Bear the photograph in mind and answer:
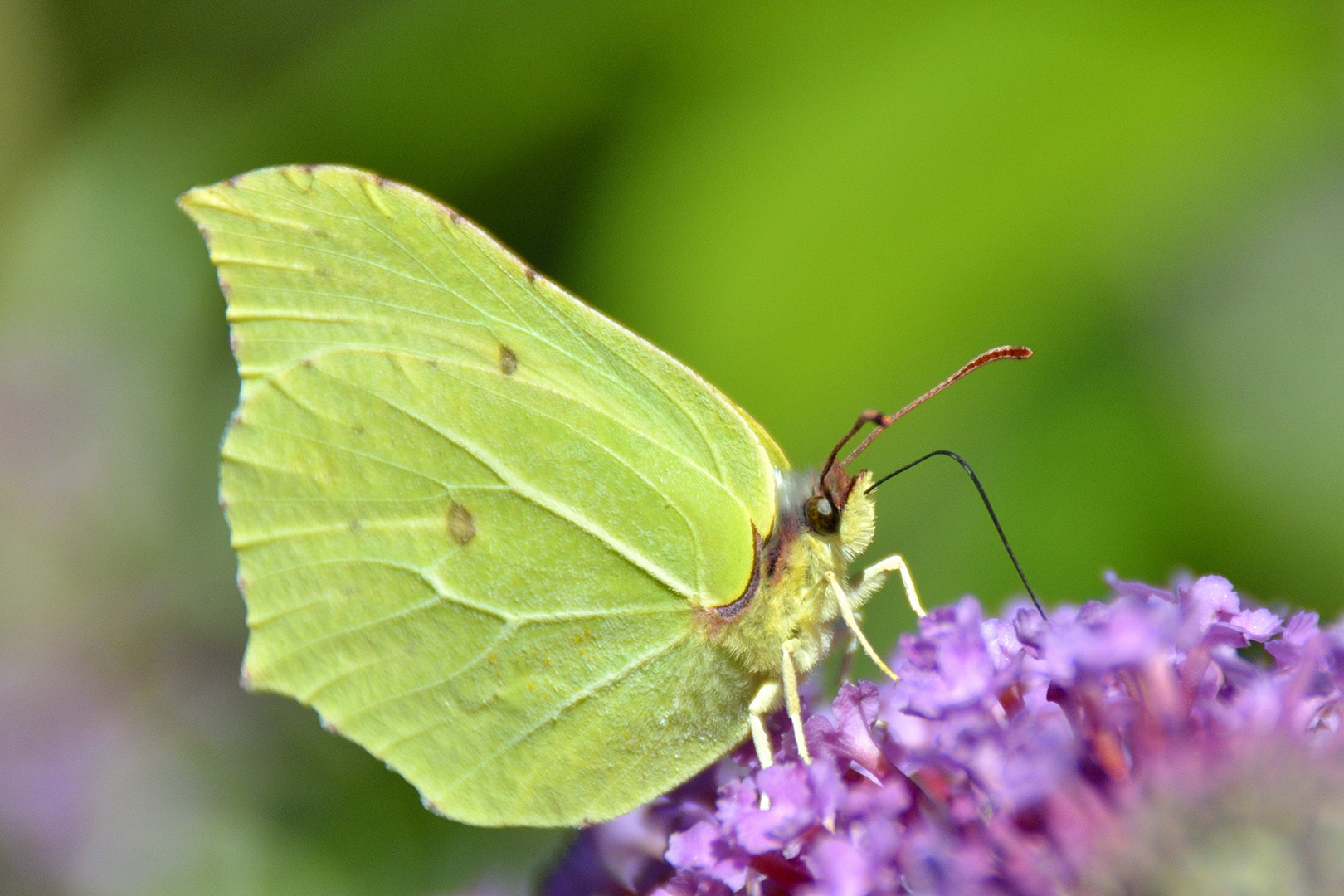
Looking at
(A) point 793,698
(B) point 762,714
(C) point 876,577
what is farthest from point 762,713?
(C) point 876,577

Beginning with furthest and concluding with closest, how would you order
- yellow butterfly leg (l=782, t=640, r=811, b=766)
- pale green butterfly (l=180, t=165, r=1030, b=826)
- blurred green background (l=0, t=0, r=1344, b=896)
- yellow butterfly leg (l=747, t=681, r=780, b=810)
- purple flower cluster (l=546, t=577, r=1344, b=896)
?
blurred green background (l=0, t=0, r=1344, b=896), pale green butterfly (l=180, t=165, r=1030, b=826), yellow butterfly leg (l=747, t=681, r=780, b=810), yellow butterfly leg (l=782, t=640, r=811, b=766), purple flower cluster (l=546, t=577, r=1344, b=896)

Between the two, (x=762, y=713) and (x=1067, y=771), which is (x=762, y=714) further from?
(x=1067, y=771)

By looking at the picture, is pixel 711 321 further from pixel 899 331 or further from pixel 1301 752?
pixel 1301 752

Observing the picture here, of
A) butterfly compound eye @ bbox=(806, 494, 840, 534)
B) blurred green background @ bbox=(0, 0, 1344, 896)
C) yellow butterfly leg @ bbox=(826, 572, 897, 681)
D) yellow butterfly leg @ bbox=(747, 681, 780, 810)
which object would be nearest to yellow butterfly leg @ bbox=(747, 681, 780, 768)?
yellow butterfly leg @ bbox=(747, 681, 780, 810)

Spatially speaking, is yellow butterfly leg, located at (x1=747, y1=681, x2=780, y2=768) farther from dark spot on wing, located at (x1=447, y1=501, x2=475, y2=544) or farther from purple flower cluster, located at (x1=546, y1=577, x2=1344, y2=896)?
dark spot on wing, located at (x1=447, y1=501, x2=475, y2=544)

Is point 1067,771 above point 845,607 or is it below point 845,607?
above

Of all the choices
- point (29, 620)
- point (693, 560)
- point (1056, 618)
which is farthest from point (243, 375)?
point (29, 620)

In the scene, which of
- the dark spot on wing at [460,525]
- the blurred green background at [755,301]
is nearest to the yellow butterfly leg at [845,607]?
the dark spot on wing at [460,525]
